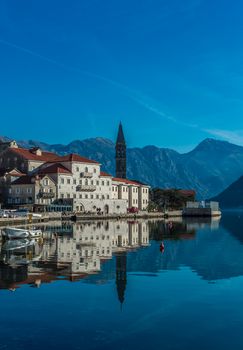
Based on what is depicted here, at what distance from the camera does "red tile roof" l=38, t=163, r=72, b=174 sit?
118 m

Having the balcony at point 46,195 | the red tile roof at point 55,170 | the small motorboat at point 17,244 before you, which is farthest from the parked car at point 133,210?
the small motorboat at point 17,244

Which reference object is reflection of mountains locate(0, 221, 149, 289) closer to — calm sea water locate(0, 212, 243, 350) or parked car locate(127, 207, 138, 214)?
calm sea water locate(0, 212, 243, 350)

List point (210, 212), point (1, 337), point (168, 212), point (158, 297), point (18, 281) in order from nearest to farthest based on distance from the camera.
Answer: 1. point (1, 337)
2. point (158, 297)
3. point (18, 281)
4. point (168, 212)
5. point (210, 212)

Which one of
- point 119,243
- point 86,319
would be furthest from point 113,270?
point 119,243

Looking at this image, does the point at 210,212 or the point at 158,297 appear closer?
the point at 158,297

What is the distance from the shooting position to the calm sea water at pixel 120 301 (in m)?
17.0

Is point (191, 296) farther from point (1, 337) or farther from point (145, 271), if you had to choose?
point (1, 337)

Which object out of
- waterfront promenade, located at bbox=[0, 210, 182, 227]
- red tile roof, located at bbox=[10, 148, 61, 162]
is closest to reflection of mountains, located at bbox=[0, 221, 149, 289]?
waterfront promenade, located at bbox=[0, 210, 182, 227]

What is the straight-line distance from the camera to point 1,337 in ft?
55.5

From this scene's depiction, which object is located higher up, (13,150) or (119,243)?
(13,150)

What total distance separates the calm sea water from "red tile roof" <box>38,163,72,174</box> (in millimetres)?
77206

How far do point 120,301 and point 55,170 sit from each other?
9664cm

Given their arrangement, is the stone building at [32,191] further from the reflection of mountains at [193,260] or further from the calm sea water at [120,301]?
the calm sea water at [120,301]

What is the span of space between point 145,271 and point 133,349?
1679cm
